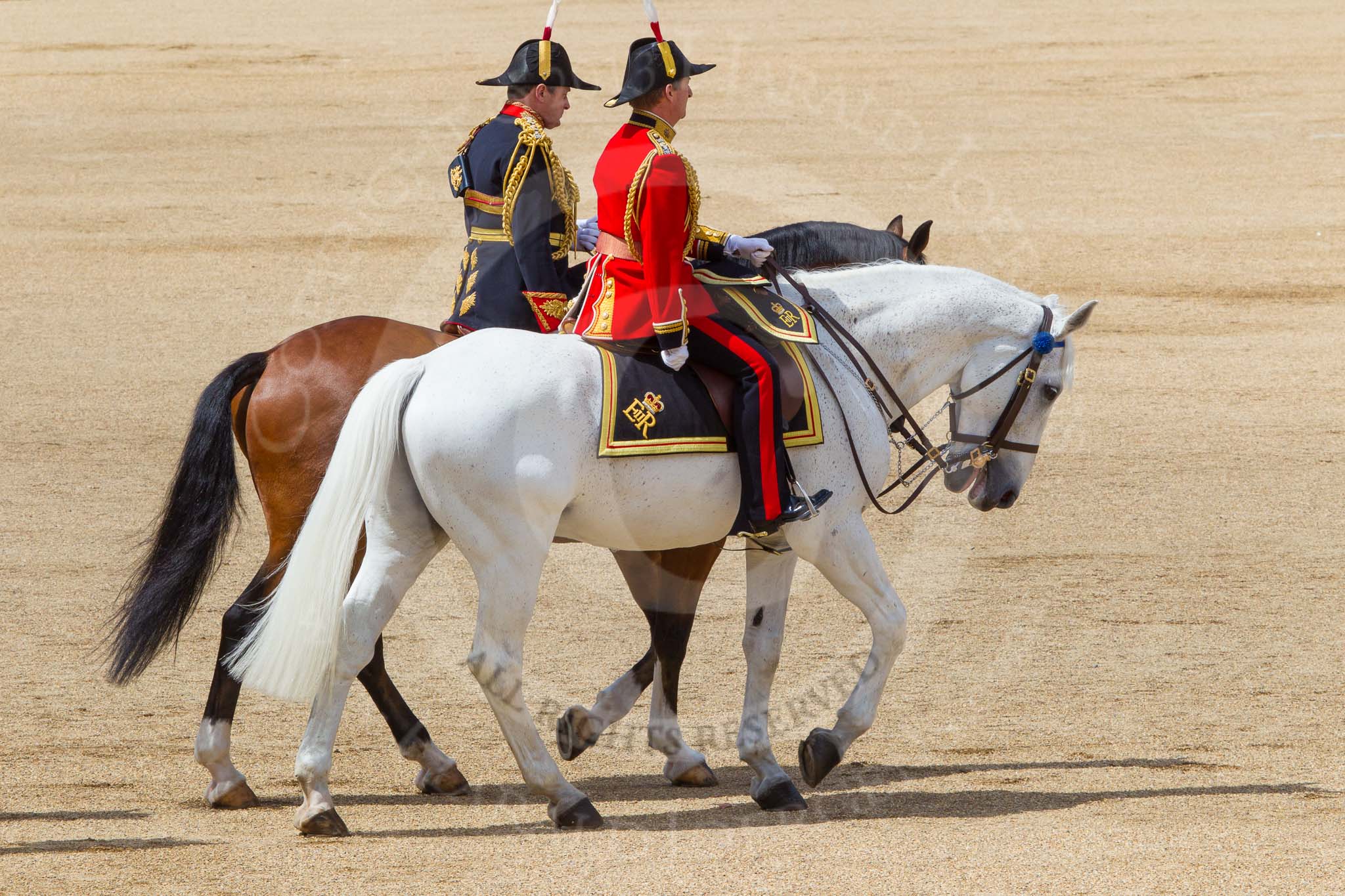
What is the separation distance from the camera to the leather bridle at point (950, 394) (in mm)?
5695

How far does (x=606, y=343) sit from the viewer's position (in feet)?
17.6

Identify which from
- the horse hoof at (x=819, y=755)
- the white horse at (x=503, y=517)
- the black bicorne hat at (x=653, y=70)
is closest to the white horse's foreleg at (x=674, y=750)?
the white horse at (x=503, y=517)

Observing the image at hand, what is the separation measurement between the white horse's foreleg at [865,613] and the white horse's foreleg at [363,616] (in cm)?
121

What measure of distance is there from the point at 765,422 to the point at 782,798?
1.23 meters

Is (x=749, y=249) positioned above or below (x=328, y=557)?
above

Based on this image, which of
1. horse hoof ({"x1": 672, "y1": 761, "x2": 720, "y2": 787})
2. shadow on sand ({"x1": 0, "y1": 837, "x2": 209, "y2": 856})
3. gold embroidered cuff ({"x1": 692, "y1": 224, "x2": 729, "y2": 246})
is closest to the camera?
shadow on sand ({"x1": 0, "y1": 837, "x2": 209, "y2": 856})

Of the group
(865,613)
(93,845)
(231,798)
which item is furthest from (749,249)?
(93,845)

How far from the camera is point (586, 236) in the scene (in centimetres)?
629

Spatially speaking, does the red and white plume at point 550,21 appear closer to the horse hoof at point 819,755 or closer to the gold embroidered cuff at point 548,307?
the gold embroidered cuff at point 548,307

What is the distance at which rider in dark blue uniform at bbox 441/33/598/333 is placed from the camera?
6137mm

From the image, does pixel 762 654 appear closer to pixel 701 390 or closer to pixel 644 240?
pixel 701 390

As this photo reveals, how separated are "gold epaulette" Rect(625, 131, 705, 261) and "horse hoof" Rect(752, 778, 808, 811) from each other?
1717 mm

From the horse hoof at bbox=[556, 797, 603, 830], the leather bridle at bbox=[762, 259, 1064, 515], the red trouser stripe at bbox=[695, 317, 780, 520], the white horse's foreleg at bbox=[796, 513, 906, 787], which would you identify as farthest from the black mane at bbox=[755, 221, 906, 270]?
the horse hoof at bbox=[556, 797, 603, 830]

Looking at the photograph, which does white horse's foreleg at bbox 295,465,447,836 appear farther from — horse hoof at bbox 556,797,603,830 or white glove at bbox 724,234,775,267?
white glove at bbox 724,234,775,267
